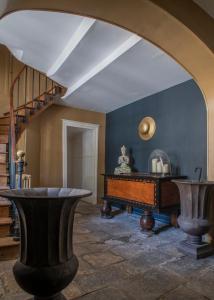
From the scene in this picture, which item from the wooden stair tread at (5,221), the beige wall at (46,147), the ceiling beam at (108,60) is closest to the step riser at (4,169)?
the wooden stair tread at (5,221)

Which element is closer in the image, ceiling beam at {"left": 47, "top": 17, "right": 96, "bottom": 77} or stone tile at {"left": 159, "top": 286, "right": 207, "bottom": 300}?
stone tile at {"left": 159, "top": 286, "right": 207, "bottom": 300}

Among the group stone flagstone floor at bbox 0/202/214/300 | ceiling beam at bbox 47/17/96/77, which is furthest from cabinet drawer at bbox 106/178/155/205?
ceiling beam at bbox 47/17/96/77

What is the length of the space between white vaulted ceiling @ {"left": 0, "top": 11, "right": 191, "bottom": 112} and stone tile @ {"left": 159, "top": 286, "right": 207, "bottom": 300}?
2594 mm

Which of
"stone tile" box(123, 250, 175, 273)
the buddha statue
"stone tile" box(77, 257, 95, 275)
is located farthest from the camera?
the buddha statue

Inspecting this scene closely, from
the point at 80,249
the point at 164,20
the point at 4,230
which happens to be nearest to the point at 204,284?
the point at 80,249

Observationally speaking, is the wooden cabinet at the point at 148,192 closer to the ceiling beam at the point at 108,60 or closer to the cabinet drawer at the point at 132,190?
the cabinet drawer at the point at 132,190

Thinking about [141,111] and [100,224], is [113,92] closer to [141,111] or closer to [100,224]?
[141,111]

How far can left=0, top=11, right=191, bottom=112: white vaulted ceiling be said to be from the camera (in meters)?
2.66

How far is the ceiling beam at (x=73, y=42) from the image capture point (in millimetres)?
2567

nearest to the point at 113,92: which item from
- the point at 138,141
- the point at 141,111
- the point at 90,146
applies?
the point at 141,111

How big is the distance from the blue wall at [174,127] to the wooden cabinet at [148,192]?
1.47 ft

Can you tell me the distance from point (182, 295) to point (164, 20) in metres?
2.39

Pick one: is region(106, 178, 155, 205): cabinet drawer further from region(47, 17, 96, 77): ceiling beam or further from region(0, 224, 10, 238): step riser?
region(47, 17, 96, 77): ceiling beam

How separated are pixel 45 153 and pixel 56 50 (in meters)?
2.56
